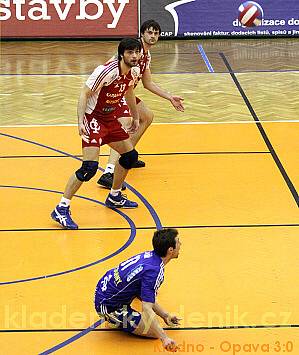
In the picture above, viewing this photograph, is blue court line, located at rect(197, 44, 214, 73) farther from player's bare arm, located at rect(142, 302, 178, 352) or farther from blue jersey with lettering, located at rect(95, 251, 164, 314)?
player's bare arm, located at rect(142, 302, 178, 352)

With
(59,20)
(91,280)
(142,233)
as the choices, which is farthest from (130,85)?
(59,20)

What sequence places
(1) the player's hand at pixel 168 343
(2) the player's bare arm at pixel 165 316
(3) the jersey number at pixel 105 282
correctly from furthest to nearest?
(3) the jersey number at pixel 105 282
(2) the player's bare arm at pixel 165 316
(1) the player's hand at pixel 168 343

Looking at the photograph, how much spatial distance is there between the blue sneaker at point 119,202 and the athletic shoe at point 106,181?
588 millimetres

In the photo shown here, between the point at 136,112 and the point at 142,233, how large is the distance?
5.32 feet

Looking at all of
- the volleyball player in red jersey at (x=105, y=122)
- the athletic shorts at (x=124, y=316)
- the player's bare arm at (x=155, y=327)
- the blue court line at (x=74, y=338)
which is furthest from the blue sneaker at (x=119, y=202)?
the player's bare arm at (x=155, y=327)

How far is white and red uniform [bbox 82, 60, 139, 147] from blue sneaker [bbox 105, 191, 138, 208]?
2.21ft

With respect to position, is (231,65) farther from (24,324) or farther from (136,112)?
(24,324)

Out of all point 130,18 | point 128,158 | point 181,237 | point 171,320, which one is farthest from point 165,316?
point 130,18

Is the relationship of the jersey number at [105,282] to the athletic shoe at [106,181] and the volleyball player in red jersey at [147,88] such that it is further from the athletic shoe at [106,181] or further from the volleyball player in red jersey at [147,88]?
the athletic shoe at [106,181]

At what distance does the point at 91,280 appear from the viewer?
829 centimetres

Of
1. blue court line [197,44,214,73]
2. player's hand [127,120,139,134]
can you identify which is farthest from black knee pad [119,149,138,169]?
blue court line [197,44,214,73]

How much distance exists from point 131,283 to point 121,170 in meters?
3.06

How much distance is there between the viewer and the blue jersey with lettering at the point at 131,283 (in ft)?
22.6

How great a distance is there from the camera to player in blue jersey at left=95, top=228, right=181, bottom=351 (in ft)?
22.5
